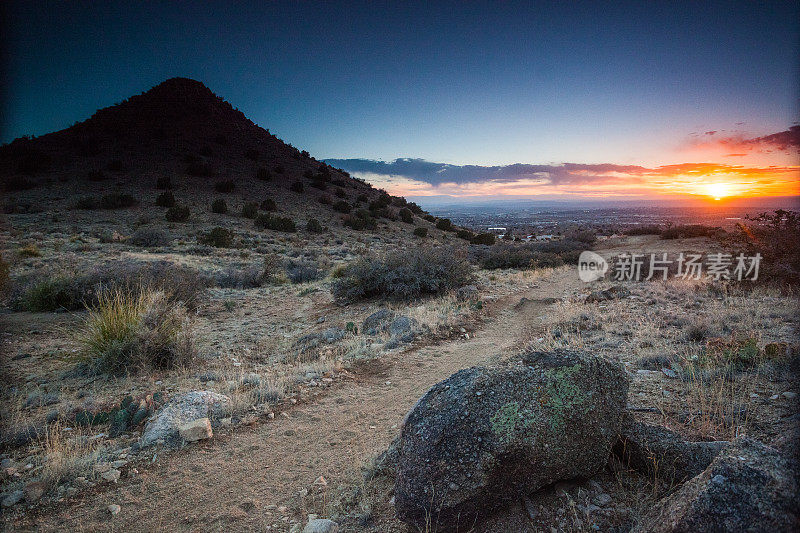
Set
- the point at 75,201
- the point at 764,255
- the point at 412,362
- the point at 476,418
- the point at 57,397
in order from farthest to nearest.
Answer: the point at 75,201 → the point at 764,255 → the point at 412,362 → the point at 57,397 → the point at 476,418

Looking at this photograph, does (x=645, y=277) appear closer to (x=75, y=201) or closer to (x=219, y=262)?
(x=219, y=262)

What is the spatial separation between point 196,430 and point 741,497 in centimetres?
491

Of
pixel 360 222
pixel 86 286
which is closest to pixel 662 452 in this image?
pixel 86 286

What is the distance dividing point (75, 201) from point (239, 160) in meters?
19.1

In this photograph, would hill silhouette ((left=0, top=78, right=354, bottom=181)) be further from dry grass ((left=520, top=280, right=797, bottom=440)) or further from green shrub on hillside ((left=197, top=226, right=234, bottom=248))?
dry grass ((left=520, top=280, right=797, bottom=440))

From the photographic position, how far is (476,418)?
2551 millimetres

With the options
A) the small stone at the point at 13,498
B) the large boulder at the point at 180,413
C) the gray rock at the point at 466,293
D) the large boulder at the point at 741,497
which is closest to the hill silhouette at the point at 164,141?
the gray rock at the point at 466,293

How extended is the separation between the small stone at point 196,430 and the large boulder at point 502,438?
2932 mm

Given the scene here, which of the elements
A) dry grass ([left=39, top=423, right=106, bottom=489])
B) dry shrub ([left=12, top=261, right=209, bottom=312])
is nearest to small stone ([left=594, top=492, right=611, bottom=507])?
dry grass ([left=39, top=423, right=106, bottom=489])

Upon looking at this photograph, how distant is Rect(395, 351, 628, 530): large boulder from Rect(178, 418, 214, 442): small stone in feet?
9.62

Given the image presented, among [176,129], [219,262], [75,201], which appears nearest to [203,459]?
[219,262]

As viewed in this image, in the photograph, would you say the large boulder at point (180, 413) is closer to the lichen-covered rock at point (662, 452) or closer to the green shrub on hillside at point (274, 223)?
the lichen-covered rock at point (662, 452)

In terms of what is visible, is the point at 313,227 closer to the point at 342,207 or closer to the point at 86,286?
the point at 342,207

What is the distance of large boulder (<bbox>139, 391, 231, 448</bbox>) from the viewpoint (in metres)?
4.31
